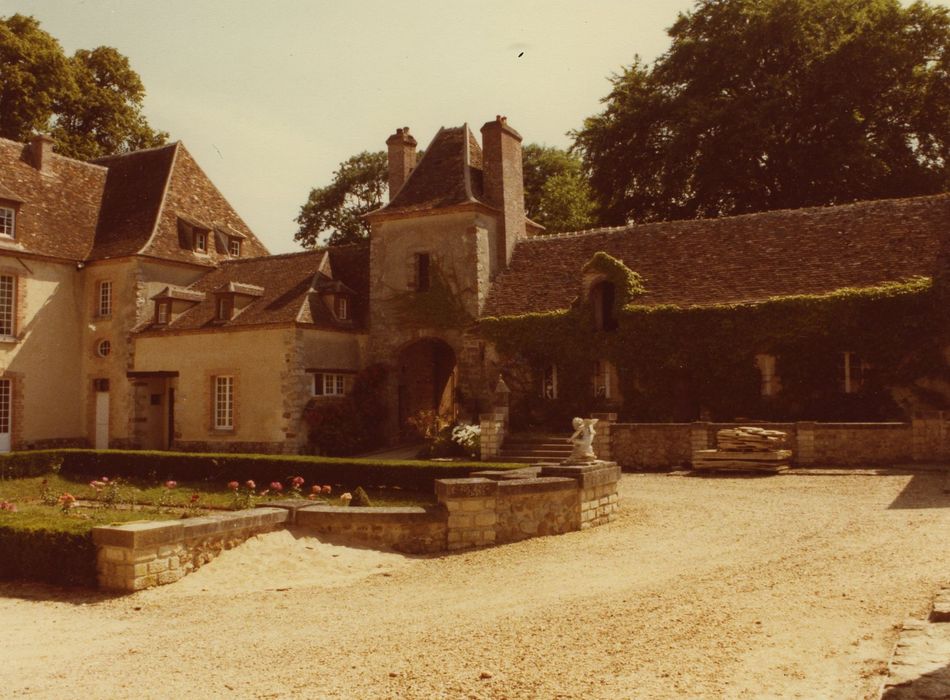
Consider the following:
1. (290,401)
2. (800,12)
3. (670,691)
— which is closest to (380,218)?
(290,401)

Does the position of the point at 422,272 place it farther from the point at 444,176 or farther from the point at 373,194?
the point at 373,194

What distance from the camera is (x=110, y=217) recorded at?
29.8 metres

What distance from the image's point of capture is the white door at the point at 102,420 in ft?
91.7

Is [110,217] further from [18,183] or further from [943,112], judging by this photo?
[943,112]

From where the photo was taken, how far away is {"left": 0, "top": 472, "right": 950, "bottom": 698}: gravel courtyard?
228 inches

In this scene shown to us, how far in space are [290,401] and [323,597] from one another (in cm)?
1668

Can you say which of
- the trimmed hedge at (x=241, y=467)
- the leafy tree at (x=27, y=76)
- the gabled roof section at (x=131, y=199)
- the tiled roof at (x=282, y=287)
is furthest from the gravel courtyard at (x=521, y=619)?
the leafy tree at (x=27, y=76)

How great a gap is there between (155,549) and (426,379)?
64.5ft

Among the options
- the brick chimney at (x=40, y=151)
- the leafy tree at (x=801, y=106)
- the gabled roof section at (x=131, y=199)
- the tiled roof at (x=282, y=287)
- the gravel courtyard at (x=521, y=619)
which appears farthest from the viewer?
the leafy tree at (x=801, y=106)

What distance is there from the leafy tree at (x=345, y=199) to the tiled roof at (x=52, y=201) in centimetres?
1555

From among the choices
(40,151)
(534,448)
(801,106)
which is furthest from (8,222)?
(801,106)

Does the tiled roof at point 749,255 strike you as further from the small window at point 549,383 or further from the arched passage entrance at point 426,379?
the arched passage entrance at point 426,379

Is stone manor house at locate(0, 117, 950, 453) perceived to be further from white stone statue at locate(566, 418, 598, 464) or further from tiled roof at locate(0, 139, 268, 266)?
white stone statue at locate(566, 418, 598, 464)

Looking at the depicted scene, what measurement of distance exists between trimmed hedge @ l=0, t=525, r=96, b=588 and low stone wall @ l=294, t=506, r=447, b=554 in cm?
285
